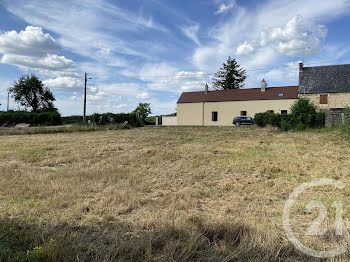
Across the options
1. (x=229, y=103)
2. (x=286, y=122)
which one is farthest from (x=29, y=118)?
(x=286, y=122)

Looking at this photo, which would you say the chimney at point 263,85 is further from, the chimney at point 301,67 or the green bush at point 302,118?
the green bush at point 302,118

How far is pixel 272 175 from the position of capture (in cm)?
580

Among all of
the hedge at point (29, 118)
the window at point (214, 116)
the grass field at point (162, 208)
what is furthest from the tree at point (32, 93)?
the grass field at point (162, 208)

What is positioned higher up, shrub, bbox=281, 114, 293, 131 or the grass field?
shrub, bbox=281, 114, 293, 131

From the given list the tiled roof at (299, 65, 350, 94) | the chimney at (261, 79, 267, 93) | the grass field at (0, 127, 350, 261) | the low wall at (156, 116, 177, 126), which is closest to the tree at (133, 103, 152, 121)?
the low wall at (156, 116, 177, 126)

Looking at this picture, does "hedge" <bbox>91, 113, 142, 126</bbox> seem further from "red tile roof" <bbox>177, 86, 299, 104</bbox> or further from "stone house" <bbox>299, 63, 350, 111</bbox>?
"stone house" <bbox>299, 63, 350, 111</bbox>

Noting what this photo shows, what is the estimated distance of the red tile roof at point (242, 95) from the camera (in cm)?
3544

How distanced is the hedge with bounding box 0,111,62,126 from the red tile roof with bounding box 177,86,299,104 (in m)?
21.0

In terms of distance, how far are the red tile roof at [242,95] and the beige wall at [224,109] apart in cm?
61

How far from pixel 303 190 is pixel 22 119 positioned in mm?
40384

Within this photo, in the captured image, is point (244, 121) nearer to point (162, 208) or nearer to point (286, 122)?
point (286, 122)

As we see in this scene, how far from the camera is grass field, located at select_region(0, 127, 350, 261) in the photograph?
2527mm

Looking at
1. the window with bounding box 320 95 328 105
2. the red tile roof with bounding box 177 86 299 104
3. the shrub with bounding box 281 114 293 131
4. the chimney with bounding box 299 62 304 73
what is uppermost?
the chimney with bounding box 299 62 304 73

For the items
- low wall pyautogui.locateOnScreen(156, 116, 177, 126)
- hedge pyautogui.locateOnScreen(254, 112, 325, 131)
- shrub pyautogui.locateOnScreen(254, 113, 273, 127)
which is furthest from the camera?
low wall pyautogui.locateOnScreen(156, 116, 177, 126)
